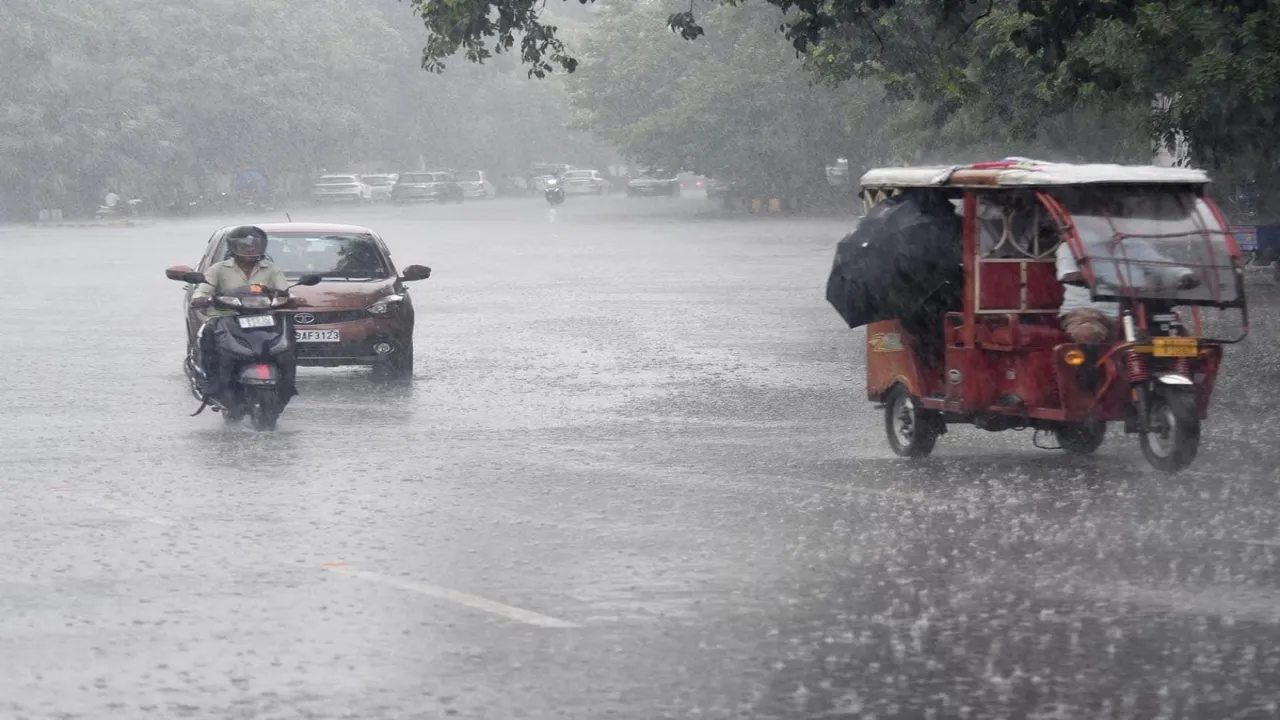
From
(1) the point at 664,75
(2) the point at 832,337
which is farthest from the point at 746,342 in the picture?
(1) the point at 664,75

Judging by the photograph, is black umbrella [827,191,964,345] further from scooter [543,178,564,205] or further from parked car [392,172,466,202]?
parked car [392,172,466,202]

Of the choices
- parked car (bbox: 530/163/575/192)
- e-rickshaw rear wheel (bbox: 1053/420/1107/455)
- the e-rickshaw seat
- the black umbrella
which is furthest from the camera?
parked car (bbox: 530/163/575/192)

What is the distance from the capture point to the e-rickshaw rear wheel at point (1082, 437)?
498 inches

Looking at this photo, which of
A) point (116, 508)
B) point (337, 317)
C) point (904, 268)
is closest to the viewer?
point (116, 508)

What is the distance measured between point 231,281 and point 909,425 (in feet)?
16.8

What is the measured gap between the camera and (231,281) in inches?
589

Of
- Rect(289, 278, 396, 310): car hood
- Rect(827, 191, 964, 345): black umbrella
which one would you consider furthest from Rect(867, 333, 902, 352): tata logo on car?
Rect(289, 278, 396, 310): car hood

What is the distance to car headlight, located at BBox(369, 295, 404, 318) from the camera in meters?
17.8

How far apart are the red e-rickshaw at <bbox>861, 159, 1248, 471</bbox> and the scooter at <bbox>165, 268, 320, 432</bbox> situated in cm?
433

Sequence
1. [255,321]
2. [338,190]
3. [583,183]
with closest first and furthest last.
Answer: [255,321]
[338,190]
[583,183]

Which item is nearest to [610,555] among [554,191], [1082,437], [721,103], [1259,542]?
[1259,542]

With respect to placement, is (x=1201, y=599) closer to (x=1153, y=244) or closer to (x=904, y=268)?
(x=1153, y=244)

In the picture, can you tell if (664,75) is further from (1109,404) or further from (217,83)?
(1109,404)

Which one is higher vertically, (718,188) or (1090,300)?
(1090,300)
